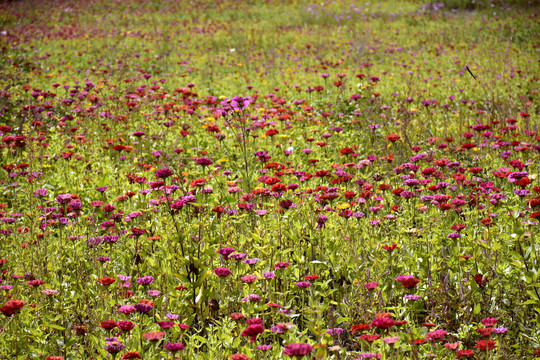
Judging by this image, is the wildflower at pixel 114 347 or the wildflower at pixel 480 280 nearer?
the wildflower at pixel 114 347

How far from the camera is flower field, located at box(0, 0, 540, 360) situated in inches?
81.6

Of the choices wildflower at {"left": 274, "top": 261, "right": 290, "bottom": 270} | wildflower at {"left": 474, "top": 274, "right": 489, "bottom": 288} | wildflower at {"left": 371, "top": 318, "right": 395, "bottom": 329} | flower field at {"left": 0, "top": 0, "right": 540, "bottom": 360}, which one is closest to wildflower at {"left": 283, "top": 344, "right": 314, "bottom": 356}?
flower field at {"left": 0, "top": 0, "right": 540, "bottom": 360}

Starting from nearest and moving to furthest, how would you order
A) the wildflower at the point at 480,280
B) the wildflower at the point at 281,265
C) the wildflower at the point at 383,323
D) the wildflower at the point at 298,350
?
the wildflower at the point at 298,350 < the wildflower at the point at 383,323 < the wildflower at the point at 480,280 < the wildflower at the point at 281,265

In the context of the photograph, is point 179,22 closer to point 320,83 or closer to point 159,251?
point 320,83

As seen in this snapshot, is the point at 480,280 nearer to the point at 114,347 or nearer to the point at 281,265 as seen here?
the point at 281,265

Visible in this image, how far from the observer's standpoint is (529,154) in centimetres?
479

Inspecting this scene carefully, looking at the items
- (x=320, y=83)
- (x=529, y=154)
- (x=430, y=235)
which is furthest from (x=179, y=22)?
(x=430, y=235)

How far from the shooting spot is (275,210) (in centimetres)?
304

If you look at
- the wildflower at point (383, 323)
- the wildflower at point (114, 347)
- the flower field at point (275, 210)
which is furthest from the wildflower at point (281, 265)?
the wildflower at point (114, 347)

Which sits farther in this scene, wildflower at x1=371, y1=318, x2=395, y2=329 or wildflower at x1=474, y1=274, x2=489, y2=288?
wildflower at x1=474, y1=274, x2=489, y2=288

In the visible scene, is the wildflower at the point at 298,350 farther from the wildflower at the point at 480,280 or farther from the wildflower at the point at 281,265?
the wildflower at the point at 480,280

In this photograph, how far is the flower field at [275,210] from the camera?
2.07m

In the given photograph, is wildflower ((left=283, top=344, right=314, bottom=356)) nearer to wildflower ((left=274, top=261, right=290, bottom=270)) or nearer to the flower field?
the flower field

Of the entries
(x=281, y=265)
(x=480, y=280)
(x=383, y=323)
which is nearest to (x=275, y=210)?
(x=281, y=265)
